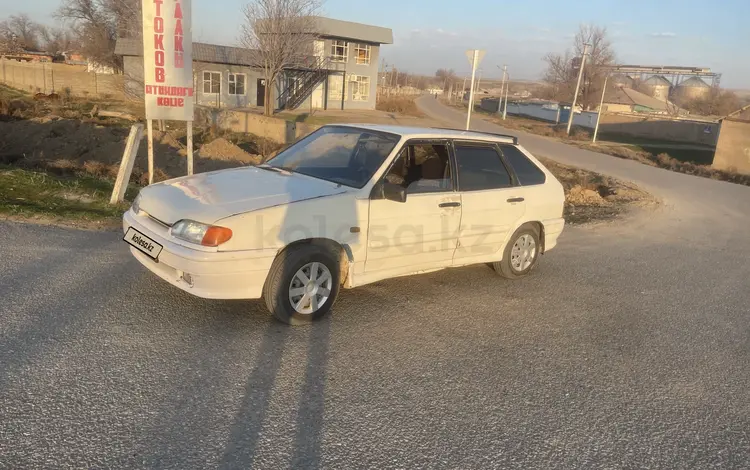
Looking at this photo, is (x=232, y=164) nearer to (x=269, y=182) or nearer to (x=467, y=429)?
(x=269, y=182)

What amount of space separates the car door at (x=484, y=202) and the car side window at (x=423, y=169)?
15 centimetres

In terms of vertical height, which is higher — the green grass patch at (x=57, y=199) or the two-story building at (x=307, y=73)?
the two-story building at (x=307, y=73)

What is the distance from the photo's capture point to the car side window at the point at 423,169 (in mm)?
5418

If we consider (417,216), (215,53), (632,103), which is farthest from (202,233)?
(632,103)

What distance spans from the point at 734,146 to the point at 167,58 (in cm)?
2999

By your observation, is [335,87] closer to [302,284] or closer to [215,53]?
[215,53]

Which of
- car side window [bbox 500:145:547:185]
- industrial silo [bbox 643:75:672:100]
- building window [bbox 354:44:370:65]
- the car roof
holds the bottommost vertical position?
car side window [bbox 500:145:547:185]

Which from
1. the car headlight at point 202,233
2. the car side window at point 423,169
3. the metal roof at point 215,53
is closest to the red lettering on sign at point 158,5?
the car side window at point 423,169

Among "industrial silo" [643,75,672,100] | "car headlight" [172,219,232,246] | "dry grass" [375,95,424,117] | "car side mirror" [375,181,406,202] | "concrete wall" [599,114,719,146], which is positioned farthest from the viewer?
"industrial silo" [643,75,672,100]

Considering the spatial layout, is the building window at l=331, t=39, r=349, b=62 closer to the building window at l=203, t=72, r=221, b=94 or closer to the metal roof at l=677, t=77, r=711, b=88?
the building window at l=203, t=72, r=221, b=94

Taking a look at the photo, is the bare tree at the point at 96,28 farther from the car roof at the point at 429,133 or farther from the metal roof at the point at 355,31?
the car roof at the point at 429,133

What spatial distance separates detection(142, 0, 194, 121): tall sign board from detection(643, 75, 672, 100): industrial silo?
129604 mm

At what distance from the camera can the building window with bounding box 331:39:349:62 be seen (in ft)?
169

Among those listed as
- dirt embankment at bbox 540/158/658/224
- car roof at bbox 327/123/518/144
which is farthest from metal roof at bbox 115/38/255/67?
car roof at bbox 327/123/518/144
